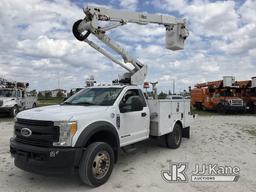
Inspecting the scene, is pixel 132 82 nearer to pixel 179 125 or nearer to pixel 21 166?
pixel 179 125

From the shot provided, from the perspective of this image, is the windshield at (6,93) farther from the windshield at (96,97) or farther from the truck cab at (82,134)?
the truck cab at (82,134)

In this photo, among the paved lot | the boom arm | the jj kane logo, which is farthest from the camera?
the boom arm

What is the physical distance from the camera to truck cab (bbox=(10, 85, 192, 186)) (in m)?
4.25

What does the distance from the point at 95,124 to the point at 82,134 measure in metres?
0.36

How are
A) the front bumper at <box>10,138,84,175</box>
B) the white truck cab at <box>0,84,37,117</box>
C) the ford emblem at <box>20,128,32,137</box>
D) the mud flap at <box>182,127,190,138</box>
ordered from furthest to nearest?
the white truck cab at <box>0,84,37,117</box> < the mud flap at <box>182,127,190,138</box> < the ford emblem at <box>20,128,32,137</box> < the front bumper at <box>10,138,84,175</box>

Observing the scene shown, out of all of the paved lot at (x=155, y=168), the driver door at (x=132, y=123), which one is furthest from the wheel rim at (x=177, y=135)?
the driver door at (x=132, y=123)

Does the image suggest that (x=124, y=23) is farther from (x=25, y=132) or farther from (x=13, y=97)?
(x=13, y=97)

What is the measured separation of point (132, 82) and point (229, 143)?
3794 millimetres

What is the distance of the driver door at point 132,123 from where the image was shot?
18.3 ft

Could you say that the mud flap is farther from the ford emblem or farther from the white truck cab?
the white truck cab

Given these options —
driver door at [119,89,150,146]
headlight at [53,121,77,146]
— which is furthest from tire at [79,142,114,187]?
driver door at [119,89,150,146]

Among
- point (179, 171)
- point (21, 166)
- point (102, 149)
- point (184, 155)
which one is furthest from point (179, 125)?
point (21, 166)

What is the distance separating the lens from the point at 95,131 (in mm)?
4621

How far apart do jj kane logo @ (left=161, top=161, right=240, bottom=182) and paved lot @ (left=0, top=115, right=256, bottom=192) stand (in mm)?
127
